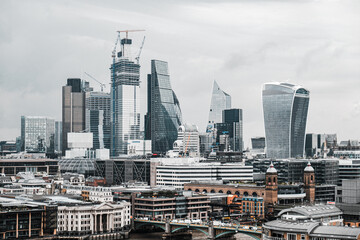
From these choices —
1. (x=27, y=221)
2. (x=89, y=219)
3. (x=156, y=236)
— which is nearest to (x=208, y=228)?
(x=156, y=236)

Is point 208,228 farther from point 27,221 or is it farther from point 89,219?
point 27,221

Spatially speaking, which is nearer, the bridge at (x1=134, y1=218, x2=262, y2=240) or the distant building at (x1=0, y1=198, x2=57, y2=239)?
the bridge at (x1=134, y1=218, x2=262, y2=240)

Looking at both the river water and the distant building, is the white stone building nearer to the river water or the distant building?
the distant building

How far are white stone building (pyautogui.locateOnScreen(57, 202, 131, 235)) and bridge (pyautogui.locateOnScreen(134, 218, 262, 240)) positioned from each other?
8.46m

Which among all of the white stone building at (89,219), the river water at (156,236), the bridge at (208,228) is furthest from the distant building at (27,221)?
the bridge at (208,228)

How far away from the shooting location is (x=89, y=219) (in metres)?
160

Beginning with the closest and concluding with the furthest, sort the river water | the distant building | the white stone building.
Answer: the distant building → the river water → the white stone building

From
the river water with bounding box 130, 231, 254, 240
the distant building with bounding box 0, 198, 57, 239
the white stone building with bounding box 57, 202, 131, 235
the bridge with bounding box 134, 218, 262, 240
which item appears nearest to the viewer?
the bridge with bounding box 134, 218, 262, 240

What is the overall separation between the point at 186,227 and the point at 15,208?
41512 millimetres

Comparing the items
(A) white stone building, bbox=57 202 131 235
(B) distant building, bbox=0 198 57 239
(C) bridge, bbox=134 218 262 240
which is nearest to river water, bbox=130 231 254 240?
(C) bridge, bbox=134 218 262 240

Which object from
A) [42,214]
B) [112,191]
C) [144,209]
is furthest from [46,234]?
[112,191]

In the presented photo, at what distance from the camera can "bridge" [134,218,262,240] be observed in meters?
137

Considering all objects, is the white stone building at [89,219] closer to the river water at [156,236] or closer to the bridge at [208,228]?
the river water at [156,236]

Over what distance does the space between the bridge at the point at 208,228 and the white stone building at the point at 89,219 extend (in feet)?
27.7
